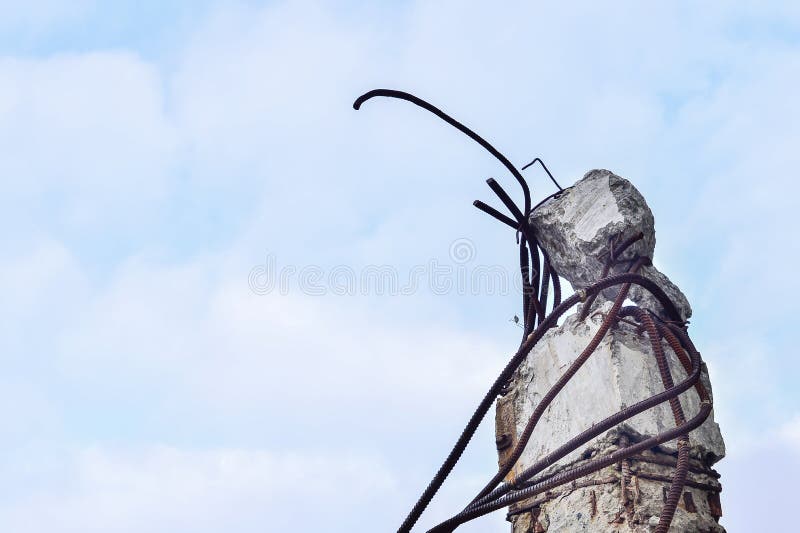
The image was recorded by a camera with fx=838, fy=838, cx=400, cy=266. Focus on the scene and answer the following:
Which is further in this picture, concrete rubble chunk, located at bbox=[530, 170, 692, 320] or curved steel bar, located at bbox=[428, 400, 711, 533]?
concrete rubble chunk, located at bbox=[530, 170, 692, 320]

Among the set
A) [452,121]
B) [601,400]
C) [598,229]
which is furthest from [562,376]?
[452,121]

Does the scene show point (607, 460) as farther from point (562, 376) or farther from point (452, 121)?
point (452, 121)

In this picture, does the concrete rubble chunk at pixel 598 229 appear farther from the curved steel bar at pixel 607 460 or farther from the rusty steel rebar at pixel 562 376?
the curved steel bar at pixel 607 460

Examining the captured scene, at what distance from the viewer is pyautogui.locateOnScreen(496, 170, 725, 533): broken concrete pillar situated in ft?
8.04

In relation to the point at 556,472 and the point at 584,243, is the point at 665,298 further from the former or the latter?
the point at 556,472

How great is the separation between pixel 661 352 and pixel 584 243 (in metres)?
0.56

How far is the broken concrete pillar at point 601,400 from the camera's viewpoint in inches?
96.4

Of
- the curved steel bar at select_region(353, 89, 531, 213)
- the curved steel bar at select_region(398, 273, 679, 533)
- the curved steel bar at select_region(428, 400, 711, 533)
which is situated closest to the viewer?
the curved steel bar at select_region(428, 400, 711, 533)

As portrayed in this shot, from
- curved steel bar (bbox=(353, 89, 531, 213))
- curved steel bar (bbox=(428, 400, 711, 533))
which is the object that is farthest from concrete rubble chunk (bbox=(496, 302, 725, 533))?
curved steel bar (bbox=(353, 89, 531, 213))

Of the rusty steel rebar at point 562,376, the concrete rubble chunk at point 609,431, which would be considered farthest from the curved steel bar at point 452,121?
the concrete rubble chunk at point 609,431

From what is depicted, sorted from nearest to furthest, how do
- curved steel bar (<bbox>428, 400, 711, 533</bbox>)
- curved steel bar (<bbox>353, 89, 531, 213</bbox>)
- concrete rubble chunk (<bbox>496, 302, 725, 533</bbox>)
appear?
curved steel bar (<bbox>428, 400, 711, 533</bbox>), concrete rubble chunk (<bbox>496, 302, 725, 533</bbox>), curved steel bar (<bbox>353, 89, 531, 213</bbox>)

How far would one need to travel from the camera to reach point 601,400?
8.57 ft

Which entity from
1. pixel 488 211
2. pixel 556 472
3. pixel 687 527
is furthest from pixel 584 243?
pixel 687 527

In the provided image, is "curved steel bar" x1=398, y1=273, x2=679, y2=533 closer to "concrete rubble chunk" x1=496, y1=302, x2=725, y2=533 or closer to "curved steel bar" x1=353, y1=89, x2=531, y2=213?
"concrete rubble chunk" x1=496, y1=302, x2=725, y2=533
